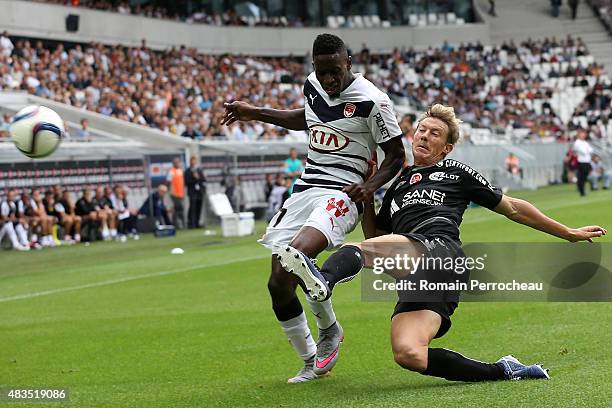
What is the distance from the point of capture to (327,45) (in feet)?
25.7

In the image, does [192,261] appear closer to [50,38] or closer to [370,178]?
[370,178]

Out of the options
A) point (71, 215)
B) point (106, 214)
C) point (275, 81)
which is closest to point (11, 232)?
point (71, 215)

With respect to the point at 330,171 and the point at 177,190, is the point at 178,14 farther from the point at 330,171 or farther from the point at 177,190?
the point at 330,171

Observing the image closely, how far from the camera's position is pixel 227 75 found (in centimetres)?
4825

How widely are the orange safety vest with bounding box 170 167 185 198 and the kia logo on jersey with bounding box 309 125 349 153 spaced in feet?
76.4

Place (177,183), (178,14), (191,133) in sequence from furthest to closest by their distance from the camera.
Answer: (178,14) < (191,133) < (177,183)

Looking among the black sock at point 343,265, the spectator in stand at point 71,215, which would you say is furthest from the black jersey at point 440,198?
the spectator in stand at point 71,215

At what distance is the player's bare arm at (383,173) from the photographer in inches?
305

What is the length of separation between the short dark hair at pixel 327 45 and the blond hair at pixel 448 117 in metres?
0.83

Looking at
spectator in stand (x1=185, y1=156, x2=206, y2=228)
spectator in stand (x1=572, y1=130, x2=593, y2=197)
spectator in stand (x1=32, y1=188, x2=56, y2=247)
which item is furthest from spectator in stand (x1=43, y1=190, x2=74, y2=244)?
spectator in stand (x1=572, y1=130, x2=593, y2=197)

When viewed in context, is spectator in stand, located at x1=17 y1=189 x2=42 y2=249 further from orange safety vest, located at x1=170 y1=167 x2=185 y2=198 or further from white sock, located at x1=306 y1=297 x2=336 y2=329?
white sock, located at x1=306 y1=297 x2=336 y2=329

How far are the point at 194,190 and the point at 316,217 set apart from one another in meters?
24.3

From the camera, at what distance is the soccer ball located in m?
11.0

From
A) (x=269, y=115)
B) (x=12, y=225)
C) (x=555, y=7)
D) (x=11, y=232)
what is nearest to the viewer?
(x=269, y=115)
